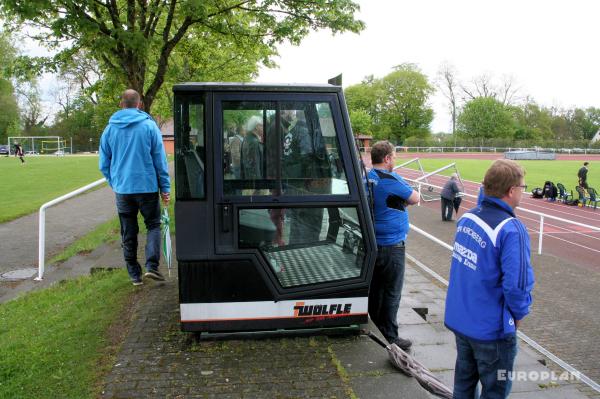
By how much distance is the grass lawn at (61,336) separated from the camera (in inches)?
131

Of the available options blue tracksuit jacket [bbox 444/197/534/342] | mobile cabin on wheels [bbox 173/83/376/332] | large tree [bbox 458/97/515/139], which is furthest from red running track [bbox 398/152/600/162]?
blue tracksuit jacket [bbox 444/197/534/342]

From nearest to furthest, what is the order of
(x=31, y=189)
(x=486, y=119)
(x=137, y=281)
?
(x=137, y=281) < (x=31, y=189) < (x=486, y=119)

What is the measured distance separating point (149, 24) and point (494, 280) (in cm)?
805

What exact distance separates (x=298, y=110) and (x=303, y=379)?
2.00 metres

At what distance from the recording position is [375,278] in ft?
14.9

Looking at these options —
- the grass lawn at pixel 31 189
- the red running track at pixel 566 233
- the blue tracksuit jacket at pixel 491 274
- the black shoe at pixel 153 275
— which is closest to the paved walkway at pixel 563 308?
the red running track at pixel 566 233

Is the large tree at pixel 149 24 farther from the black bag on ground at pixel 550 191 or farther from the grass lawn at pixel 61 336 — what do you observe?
the black bag on ground at pixel 550 191

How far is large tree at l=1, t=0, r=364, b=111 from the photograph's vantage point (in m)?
7.79

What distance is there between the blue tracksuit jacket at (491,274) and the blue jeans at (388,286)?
4.74 feet

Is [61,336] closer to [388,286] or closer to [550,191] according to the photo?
[388,286]

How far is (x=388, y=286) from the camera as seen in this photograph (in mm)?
4445

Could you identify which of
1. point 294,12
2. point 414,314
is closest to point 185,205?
point 414,314

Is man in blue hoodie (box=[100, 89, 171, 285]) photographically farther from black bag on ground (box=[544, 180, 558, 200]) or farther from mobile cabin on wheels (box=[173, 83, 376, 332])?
black bag on ground (box=[544, 180, 558, 200])

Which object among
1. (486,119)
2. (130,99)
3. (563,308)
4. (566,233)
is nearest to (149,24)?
(130,99)
